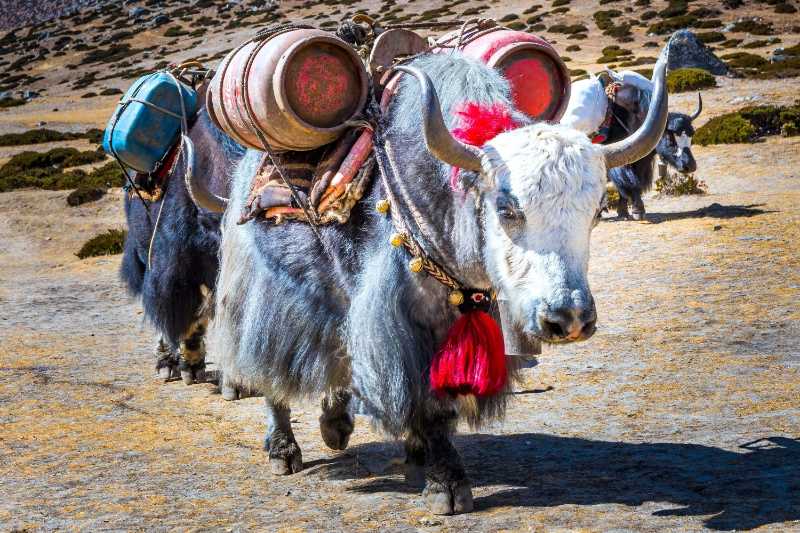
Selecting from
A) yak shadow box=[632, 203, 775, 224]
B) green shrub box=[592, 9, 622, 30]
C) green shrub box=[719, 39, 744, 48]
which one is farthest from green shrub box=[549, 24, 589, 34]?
yak shadow box=[632, 203, 775, 224]

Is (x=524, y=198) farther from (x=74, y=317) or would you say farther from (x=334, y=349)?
(x=74, y=317)

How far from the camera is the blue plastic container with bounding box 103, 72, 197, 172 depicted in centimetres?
496

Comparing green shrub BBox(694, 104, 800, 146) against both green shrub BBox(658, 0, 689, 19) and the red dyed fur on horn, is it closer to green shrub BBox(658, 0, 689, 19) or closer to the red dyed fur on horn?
the red dyed fur on horn

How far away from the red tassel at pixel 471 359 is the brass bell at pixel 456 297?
50 millimetres

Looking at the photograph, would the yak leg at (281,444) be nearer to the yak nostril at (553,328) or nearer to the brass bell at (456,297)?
the brass bell at (456,297)

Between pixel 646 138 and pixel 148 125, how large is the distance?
10.3 ft

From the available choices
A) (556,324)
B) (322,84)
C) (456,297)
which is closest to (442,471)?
(456,297)

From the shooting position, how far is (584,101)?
9.30 meters

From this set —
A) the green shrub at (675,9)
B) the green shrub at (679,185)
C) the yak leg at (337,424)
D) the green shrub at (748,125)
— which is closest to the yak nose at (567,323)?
the yak leg at (337,424)

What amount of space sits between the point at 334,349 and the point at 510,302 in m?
0.85

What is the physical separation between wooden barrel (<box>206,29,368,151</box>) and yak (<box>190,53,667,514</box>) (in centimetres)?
15

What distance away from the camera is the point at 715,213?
30.3 feet

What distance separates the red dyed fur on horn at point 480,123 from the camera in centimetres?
272

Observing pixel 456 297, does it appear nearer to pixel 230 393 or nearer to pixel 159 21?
pixel 230 393
